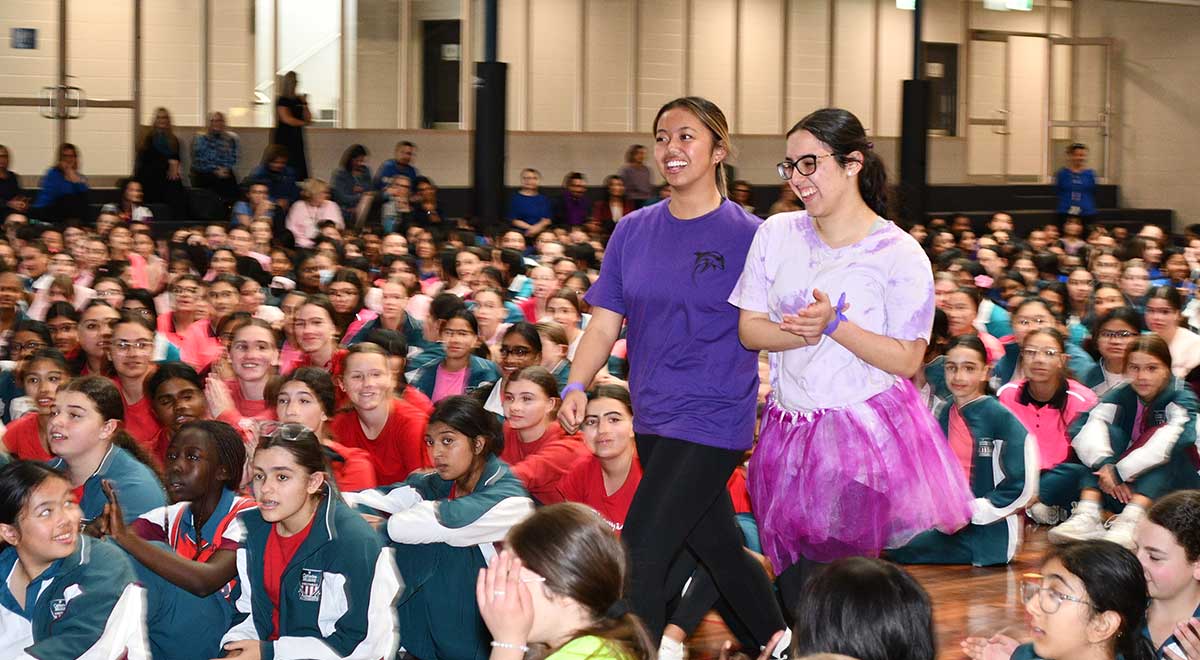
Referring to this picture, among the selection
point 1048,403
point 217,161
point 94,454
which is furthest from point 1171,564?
point 217,161

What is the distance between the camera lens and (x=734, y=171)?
53.0 feet

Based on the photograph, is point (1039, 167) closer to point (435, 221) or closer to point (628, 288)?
point (435, 221)

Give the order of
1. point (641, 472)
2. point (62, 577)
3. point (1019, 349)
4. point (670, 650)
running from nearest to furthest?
point (62, 577) → point (670, 650) → point (641, 472) → point (1019, 349)

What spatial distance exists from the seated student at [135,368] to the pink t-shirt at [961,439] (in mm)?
2909

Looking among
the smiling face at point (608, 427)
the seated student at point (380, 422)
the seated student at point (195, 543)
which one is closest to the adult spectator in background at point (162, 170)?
the seated student at point (380, 422)

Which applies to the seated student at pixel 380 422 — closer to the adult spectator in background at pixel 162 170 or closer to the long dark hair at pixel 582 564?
the long dark hair at pixel 582 564

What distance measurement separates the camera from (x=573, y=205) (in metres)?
14.0

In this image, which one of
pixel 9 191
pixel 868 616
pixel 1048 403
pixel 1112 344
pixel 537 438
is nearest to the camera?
pixel 868 616

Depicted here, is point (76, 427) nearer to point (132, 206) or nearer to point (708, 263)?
point (708, 263)

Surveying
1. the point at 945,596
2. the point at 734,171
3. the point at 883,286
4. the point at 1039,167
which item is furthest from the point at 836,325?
the point at 1039,167

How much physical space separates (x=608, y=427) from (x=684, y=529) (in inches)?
39.5

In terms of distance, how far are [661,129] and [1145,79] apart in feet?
54.9

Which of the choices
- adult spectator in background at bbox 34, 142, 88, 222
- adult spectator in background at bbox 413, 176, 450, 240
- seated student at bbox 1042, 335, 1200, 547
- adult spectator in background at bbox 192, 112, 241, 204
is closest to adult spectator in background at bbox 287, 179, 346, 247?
adult spectator in background at bbox 413, 176, 450, 240

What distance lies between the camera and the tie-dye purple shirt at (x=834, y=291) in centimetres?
300
